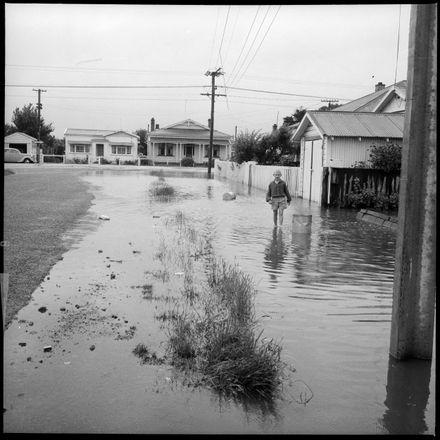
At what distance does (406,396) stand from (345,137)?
58.7ft

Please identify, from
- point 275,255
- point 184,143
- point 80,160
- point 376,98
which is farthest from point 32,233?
point 184,143

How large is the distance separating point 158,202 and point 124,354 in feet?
54.7

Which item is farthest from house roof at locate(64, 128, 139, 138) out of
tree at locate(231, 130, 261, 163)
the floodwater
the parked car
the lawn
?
the floodwater

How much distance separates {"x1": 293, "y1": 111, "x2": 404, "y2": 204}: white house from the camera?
22125 millimetres

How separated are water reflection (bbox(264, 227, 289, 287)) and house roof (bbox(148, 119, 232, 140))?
65292 millimetres

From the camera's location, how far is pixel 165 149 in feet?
266

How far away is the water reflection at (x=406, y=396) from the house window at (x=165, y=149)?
7636 centimetres

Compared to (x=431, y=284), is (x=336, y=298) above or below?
below

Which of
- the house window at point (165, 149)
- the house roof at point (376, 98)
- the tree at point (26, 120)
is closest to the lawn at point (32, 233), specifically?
the house roof at point (376, 98)

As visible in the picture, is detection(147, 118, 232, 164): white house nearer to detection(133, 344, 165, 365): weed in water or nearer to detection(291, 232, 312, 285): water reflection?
detection(291, 232, 312, 285): water reflection

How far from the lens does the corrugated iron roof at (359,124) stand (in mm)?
22078

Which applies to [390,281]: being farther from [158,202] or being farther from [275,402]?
[158,202]

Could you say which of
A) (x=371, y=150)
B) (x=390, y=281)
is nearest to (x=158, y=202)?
(x=371, y=150)

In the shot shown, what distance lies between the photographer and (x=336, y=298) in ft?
27.8
